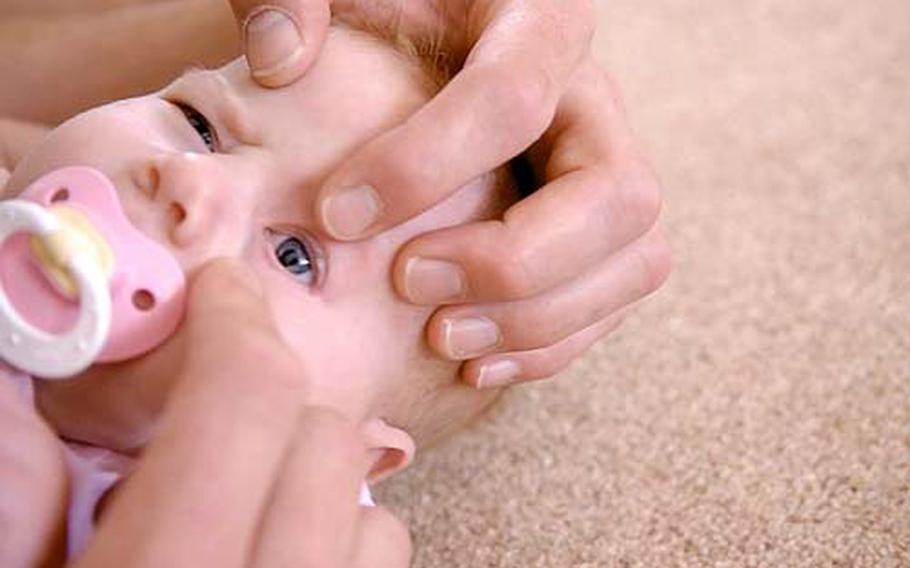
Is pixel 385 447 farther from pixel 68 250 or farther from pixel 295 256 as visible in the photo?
pixel 68 250

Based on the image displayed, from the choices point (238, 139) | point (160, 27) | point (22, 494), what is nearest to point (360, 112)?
point (238, 139)

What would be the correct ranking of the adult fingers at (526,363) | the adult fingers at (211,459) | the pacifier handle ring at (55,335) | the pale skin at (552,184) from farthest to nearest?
1. the adult fingers at (526,363)
2. the pale skin at (552,184)
3. the pacifier handle ring at (55,335)
4. the adult fingers at (211,459)

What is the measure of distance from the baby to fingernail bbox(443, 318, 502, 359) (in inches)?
0.8

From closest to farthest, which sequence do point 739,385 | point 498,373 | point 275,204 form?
point 275,204
point 498,373
point 739,385

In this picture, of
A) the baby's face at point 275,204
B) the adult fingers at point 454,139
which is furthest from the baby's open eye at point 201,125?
the adult fingers at point 454,139

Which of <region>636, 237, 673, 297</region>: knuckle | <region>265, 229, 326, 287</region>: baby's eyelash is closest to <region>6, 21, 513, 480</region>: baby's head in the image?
<region>265, 229, 326, 287</region>: baby's eyelash

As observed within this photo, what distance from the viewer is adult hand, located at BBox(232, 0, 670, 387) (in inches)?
31.4

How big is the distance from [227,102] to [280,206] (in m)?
0.08

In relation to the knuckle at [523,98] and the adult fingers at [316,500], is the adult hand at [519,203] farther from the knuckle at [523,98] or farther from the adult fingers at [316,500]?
the adult fingers at [316,500]

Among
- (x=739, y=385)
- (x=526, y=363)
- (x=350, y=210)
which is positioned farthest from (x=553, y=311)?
(x=739, y=385)

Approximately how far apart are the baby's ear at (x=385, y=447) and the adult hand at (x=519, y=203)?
61 millimetres

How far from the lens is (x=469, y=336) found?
873mm

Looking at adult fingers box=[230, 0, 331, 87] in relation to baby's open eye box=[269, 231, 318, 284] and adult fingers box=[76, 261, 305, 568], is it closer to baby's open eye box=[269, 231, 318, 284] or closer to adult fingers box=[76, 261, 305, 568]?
baby's open eye box=[269, 231, 318, 284]

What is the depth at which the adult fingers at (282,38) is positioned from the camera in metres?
0.84
